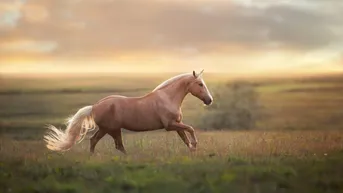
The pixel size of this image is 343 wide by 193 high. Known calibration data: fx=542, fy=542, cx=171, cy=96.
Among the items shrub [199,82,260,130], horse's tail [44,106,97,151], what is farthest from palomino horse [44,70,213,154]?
shrub [199,82,260,130]

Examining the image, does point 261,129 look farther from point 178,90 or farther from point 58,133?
point 58,133

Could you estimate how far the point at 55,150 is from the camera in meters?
3.79

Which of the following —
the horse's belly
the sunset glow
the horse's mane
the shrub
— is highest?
the sunset glow

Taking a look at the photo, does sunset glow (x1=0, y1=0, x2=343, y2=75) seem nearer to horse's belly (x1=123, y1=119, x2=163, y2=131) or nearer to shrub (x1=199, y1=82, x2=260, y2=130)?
shrub (x1=199, y1=82, x2=260, y2=130)

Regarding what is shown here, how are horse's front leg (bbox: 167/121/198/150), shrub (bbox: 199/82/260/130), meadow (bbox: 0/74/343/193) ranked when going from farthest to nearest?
shrub (bbox: 199/82/260/130) < horse's front leg (bbox: 167/121/198/150) < meadow (bbox: 0/74/343/193)

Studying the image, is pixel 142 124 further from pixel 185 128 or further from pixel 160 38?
pixel 160 38

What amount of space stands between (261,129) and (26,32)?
1.84 meters

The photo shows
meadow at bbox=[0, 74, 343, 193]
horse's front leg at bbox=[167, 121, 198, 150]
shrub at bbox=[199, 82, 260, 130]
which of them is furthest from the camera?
shrub at bbox=[199, 82, 260, 130]

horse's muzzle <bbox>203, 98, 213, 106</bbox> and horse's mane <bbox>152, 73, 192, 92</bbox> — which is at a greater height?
horse's mane <bbox>152, 73, 192, 92</bbox>

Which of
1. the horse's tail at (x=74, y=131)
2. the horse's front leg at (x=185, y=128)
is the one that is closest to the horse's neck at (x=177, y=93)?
the horse's front leg at (x=185, y=128)

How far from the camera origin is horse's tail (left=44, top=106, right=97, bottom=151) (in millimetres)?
3779

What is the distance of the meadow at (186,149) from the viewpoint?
11.8 feet

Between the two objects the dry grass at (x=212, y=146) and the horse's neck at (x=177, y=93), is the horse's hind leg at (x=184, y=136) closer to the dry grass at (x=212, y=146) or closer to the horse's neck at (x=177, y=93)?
the dry grass at (x=212, y=146)

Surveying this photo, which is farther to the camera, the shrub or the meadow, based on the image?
the shrub
